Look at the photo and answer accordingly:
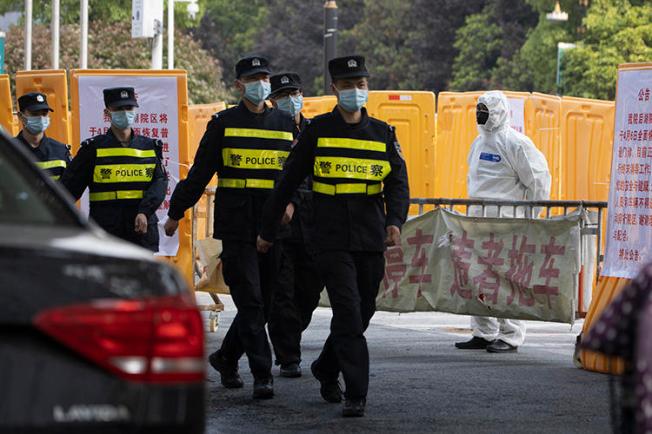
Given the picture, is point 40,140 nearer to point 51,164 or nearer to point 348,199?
point 51,164

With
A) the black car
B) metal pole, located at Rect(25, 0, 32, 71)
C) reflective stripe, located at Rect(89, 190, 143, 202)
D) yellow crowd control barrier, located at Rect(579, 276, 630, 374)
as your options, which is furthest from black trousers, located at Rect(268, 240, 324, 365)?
metal pole, located at Rect(25, 0, 32, 71)

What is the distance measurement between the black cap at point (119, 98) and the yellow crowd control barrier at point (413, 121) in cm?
881

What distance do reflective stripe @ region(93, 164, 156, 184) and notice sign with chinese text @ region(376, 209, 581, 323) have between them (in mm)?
2379

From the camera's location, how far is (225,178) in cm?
1011

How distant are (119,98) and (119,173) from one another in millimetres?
615

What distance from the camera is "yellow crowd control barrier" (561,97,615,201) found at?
19.9 m

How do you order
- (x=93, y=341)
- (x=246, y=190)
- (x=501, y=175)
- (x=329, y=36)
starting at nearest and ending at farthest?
1. (x=93, y=341)
2. (x=246, y=190)
3. (x=501, y=175)
4. (x=329, y=36)

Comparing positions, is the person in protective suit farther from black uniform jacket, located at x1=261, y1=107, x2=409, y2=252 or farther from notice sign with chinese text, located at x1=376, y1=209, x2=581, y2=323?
black uniform jacket, located at x1=261, y1=107, x2=409, y2=252

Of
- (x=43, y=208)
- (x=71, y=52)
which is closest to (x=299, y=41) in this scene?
(x=71, y=52)

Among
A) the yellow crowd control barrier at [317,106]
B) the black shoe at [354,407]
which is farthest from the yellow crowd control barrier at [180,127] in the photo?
the yellow crowd control barrier at [317,106]

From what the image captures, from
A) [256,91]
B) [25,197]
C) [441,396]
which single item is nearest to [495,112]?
[256,91]

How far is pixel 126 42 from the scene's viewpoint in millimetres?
51312

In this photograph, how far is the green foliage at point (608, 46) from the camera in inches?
1986

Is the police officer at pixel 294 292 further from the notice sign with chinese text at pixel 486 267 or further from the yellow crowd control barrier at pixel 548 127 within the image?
the yellow crowd control barrier at pixel 548 127
